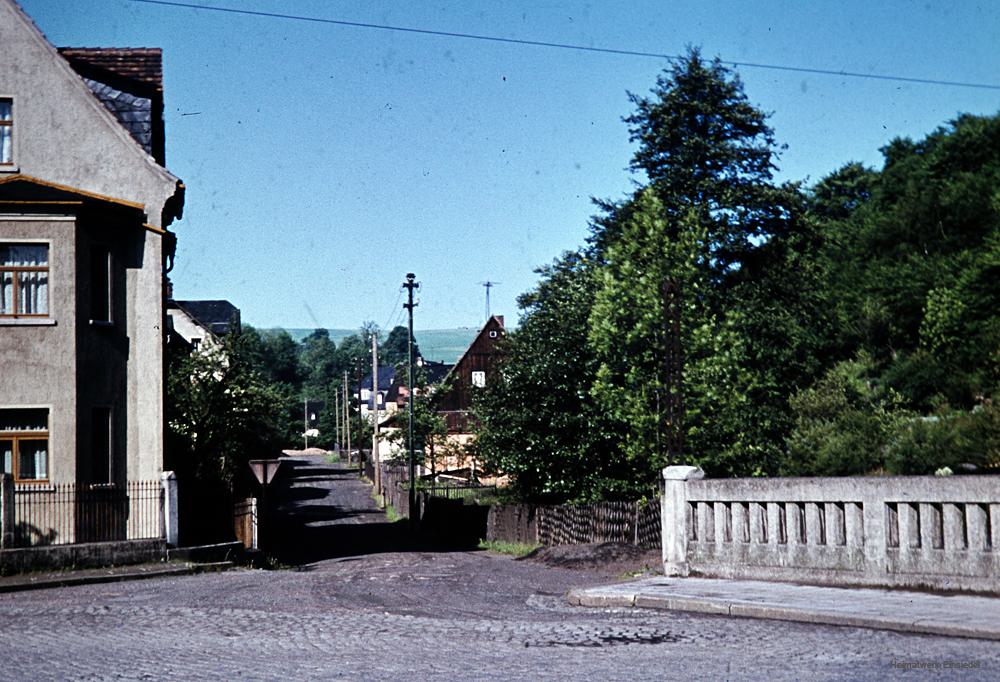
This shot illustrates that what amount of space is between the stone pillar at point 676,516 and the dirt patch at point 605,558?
354 cm

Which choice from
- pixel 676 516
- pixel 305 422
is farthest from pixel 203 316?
pixel 676 516

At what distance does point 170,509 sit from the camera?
2447cm

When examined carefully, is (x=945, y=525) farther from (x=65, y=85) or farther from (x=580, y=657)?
(x=65, y=85)

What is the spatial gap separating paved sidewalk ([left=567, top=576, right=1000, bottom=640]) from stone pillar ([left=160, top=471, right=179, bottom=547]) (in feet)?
38.3

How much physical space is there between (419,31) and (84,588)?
1205 centimetres

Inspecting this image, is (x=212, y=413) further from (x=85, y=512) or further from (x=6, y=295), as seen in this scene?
(x=6, y=295)

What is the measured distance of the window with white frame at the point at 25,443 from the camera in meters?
24.0

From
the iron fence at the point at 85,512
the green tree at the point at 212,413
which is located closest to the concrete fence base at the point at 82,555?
the iron fence at the point at 85,512

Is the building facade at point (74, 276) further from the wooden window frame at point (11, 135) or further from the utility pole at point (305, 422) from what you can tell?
the utility pole at point (305, 422)

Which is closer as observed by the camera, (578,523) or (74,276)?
(74,276)

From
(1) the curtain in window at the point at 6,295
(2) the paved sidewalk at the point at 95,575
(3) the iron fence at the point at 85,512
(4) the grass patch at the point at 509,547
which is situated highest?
(1) the curtain in window at the point at 6,295

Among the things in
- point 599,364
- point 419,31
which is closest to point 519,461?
point 599,364

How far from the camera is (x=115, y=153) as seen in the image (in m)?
26.1

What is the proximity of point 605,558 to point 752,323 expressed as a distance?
2524 centimetres
